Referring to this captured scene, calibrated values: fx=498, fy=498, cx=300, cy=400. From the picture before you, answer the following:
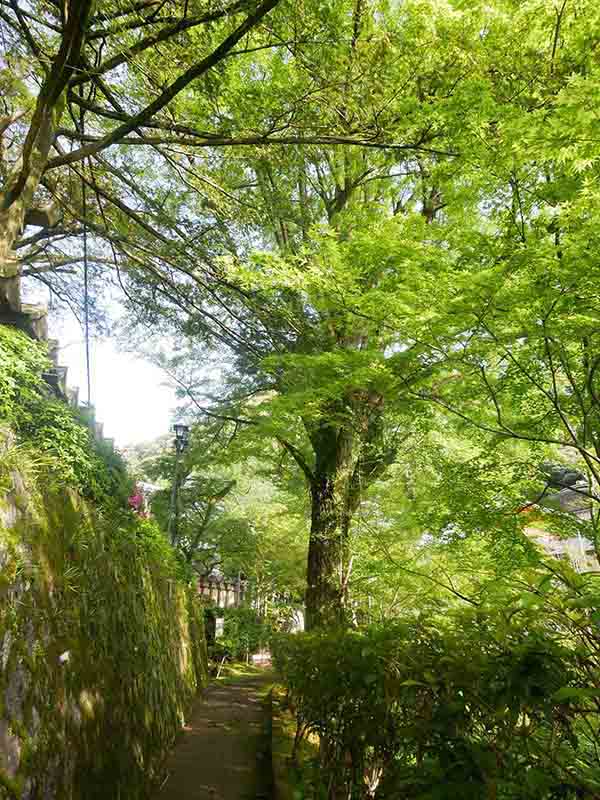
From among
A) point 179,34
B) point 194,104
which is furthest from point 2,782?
point 194,104

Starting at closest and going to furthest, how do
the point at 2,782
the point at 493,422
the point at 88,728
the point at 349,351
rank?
the point at 2,782 < the point at 88,728 < the point at 349,351 < the point at 493,422

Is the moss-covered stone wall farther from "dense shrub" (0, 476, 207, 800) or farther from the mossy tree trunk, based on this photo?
the mossy tree trunk

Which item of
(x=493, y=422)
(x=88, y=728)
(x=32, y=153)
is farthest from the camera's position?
(x=493, y=422)

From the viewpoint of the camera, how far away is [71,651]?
10.6 feet

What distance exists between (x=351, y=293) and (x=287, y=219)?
2.31 meters

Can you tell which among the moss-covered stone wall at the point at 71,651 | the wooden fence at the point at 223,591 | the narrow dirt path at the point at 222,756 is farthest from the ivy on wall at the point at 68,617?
the wooden fence at the point at 223,591

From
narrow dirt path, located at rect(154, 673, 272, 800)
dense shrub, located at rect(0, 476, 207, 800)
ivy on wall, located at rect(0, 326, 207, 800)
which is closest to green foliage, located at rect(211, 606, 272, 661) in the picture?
narrow dirt path, located at rect(154, 673, 272, 800)

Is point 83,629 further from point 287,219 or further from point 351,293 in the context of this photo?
point 287,219

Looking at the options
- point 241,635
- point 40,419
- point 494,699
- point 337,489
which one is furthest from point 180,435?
point 494,699

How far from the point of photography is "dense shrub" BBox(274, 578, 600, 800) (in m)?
1.51

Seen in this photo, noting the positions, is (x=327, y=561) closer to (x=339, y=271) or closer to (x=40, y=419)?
(x=339, y=271)

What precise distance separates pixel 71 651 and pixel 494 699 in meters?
2.72

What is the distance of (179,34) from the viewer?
475 cm

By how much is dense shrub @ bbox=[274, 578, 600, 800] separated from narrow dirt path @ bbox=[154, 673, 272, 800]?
314 cm
